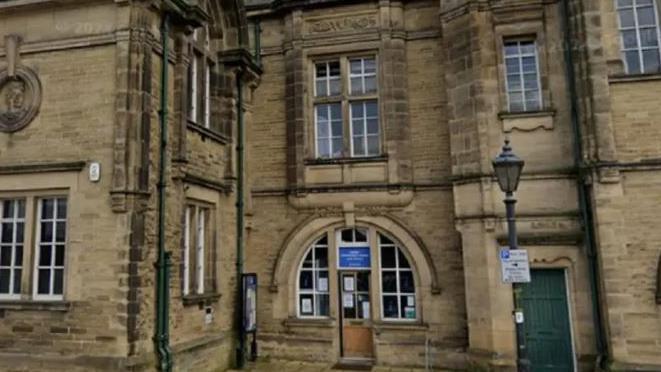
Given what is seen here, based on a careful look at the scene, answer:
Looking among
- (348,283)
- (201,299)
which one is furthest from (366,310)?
(201,299)

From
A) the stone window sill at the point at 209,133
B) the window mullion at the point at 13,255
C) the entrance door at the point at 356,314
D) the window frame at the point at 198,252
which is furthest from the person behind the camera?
the entrance door at the point at 356,314

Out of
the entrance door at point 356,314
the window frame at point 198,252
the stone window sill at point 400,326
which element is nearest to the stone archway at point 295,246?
the entrance door at point 356,314

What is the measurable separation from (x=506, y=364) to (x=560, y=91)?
5.62m

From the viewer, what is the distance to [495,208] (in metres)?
10.8

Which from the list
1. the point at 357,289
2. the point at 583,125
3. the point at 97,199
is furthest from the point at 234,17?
the point at 583,125

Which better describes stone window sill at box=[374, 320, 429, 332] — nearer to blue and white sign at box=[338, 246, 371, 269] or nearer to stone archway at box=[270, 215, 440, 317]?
blue and white sign at box=[338, 246, 371, 269]

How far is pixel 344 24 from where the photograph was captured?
12.9 m

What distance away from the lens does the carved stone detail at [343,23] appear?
12766 millimetres

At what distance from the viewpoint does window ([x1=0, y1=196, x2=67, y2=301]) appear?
913cm

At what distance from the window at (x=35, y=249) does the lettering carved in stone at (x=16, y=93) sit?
1.43 metres

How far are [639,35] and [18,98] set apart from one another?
11860 millimetres

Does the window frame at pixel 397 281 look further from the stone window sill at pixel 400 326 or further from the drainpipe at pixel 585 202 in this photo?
the drainpipe at pixel 585 202

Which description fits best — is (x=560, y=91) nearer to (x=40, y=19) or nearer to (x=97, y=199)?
(x=97, y=199)

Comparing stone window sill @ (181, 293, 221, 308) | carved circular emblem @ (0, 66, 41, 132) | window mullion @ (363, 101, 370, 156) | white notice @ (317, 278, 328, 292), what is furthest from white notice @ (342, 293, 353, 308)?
carved circular emblem @ (0, 66, 41, 132)
